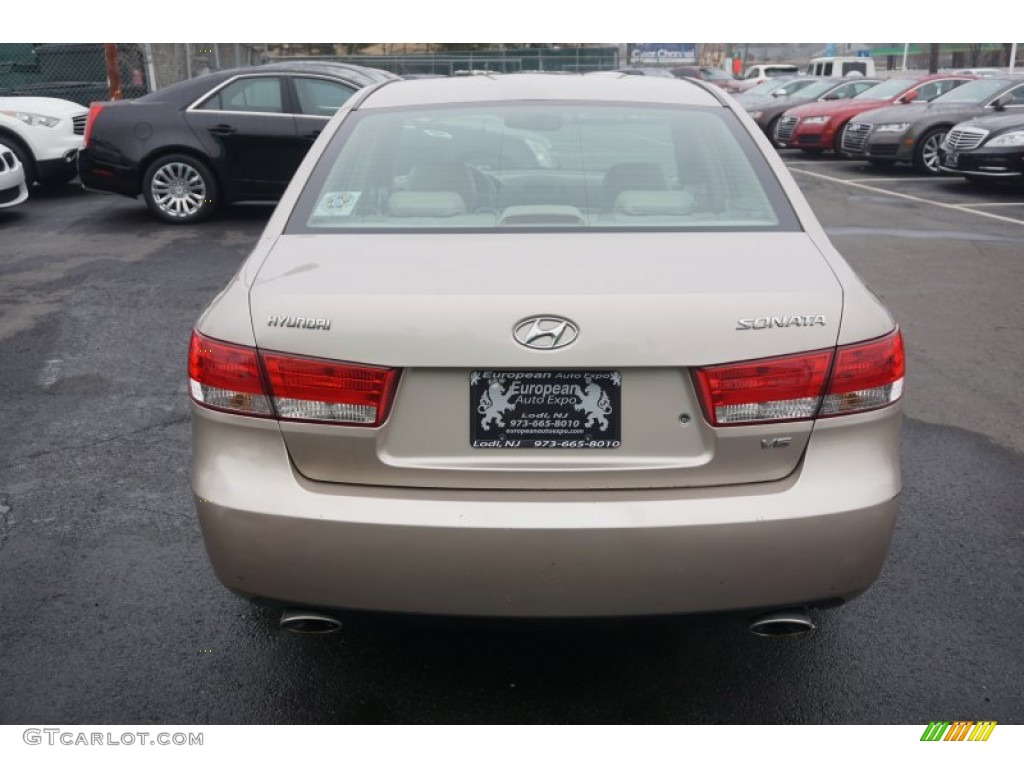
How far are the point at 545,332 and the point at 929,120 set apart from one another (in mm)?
16954

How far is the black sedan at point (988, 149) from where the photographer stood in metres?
14.5

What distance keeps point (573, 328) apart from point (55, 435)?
3641 mm

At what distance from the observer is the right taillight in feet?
8.46

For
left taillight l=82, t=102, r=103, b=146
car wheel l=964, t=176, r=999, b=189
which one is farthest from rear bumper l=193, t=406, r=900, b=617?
car wheel l=964, t=176, r=999, b=189

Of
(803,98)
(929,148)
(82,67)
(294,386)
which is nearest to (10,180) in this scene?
(294,386)

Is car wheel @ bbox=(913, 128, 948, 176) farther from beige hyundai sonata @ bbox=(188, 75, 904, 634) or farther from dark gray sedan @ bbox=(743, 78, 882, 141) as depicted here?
beige hyundai sonata @ bbox=(188, 75, 904, 634)

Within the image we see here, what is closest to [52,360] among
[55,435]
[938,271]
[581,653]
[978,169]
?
[55,435]

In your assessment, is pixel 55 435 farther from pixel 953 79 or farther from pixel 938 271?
pixel 953 79

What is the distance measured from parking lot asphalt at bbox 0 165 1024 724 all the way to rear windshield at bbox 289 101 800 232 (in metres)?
1.23

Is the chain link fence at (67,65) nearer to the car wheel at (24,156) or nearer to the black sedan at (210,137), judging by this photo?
the car wheel at (24,156)

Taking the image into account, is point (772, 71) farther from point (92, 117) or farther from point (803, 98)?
point (92, 117)

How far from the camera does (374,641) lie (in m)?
3.46

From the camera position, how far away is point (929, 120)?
694 inches

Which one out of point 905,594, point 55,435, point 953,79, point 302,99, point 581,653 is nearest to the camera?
point 581,653
